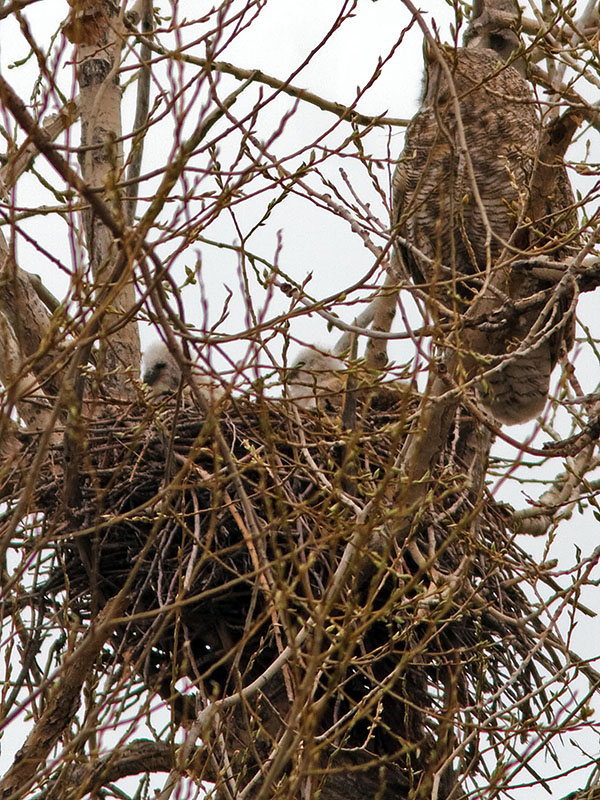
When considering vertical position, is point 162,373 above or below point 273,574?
above

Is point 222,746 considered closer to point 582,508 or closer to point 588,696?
point 588,696

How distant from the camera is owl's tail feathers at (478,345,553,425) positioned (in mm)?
5262

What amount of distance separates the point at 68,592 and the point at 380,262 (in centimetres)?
177

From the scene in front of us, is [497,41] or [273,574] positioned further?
[497,41]

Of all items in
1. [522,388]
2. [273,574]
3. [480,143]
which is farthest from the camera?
[522,388]

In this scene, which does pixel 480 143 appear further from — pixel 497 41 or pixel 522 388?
pixel 522 388

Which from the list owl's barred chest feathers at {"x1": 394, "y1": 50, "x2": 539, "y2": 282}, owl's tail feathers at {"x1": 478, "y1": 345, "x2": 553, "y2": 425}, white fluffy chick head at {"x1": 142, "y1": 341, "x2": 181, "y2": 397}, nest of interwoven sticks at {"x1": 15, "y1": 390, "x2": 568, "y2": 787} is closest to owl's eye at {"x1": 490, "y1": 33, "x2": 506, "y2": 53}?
owl's barred chest feathers at {"x1": 394, "y1": 50, "x2": 539, "y2": 282}

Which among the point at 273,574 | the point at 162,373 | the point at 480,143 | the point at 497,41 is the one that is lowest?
the point at 273,574

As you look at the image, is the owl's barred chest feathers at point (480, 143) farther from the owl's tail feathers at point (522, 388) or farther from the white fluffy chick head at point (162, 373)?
the white fluffy chick head at point (162, 373)

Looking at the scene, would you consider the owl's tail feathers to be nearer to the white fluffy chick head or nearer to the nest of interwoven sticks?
the nest of interwoven sticks

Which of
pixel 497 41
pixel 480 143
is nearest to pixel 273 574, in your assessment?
pixel 480 143

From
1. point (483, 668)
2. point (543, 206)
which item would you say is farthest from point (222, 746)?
point (543, 206)

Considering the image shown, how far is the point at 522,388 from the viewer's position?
5.30 metres

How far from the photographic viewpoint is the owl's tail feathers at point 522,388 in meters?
5.26
